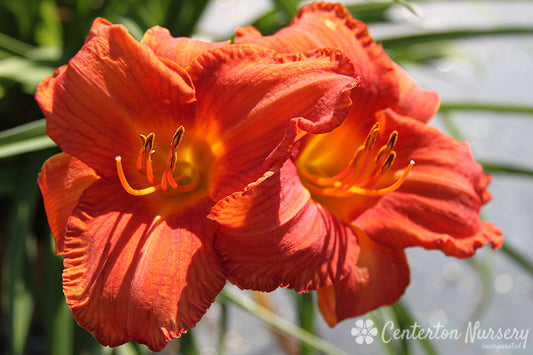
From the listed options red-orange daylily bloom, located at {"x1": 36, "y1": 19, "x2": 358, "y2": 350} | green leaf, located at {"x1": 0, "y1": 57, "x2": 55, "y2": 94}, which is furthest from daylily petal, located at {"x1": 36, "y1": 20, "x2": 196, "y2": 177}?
green leaf, located at {"x1": 0, "y1": 57, "x2": 55, "y2": 94}

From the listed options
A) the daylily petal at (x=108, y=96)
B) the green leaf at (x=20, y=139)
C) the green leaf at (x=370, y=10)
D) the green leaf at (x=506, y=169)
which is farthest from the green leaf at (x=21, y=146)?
the green leaf at (x=506, y=169)

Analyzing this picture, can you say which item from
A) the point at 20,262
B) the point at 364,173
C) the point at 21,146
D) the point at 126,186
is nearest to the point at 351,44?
the point at 364,173

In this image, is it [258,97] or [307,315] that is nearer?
[258,97]

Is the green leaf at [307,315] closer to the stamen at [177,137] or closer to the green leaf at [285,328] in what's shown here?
the green leaf at [285,328]

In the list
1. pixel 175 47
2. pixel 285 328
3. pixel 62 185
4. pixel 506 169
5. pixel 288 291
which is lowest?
pixel 288 291

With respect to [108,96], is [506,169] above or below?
below

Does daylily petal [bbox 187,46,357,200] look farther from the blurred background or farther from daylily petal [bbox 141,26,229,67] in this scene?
the blurred background

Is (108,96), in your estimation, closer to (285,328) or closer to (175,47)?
(175,47)

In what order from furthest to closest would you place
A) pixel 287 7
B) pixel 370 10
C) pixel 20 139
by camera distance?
pixel 370 10, pixel 287 7, pixel 20 139
